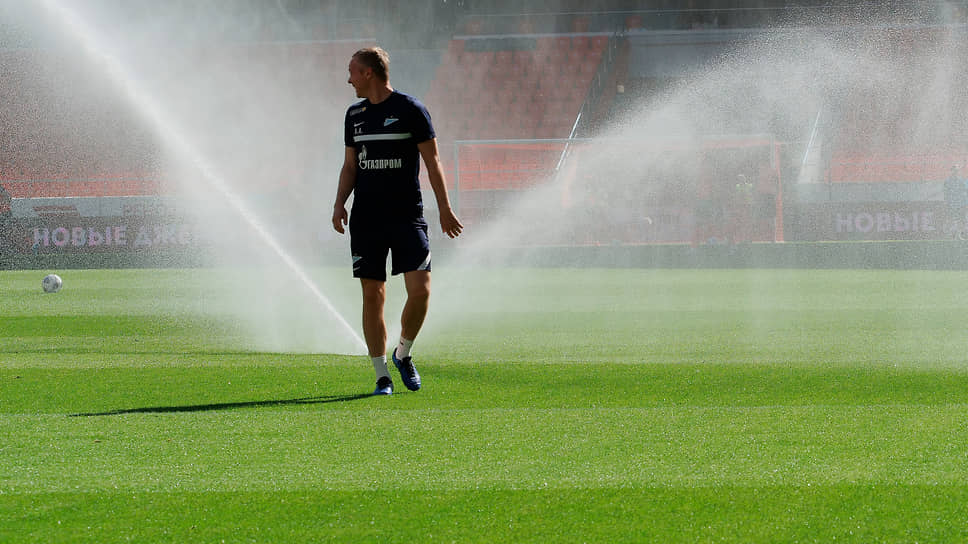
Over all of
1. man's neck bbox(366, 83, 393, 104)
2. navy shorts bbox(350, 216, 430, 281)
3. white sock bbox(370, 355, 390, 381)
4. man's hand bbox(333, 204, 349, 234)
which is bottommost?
white sock bbox(370, 355, 390, 381)

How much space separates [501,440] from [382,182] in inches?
66.7

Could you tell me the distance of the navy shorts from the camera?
17.1 ft

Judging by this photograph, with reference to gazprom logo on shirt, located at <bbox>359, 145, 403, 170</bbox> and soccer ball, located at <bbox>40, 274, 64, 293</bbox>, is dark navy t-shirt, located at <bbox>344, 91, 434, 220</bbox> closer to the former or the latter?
gazprom logo on shirt, located at <bbox>359, 145, 403, 170</bbox>

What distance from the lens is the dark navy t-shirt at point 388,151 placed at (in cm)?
521

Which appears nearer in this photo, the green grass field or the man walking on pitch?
the green grass field

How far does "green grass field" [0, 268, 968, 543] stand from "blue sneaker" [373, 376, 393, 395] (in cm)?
9

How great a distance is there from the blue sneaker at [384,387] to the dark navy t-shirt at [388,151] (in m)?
0.76

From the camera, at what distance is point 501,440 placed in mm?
3969

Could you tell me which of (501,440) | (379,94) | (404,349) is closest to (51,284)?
(404,349)

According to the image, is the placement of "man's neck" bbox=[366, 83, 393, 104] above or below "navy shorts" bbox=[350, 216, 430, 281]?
above

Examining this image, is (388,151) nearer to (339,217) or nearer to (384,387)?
(339,217)

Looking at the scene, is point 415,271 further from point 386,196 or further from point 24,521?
point 24,521

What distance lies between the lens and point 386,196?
5227 mm

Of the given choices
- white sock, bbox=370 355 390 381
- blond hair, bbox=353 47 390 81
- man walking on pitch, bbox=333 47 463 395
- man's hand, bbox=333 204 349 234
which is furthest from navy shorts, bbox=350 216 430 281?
blond hair, bbox=353 47 390 81
